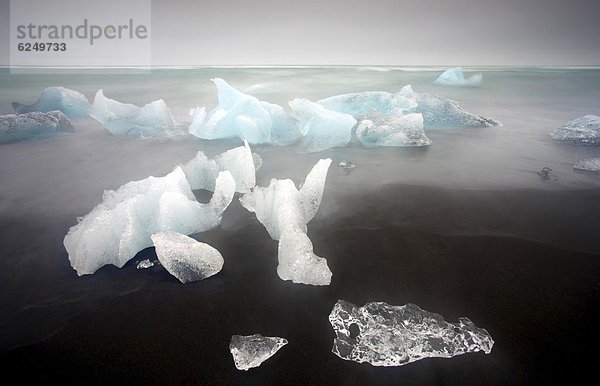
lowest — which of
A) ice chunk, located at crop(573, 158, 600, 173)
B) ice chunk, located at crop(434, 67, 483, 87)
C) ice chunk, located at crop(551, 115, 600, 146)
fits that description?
ice chunk, located at crop(573, 158, 600, 173)

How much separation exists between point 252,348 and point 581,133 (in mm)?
7090

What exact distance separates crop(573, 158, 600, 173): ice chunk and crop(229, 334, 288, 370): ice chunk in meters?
4.91

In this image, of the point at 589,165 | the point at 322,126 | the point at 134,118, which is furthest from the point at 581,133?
the point at 134,118

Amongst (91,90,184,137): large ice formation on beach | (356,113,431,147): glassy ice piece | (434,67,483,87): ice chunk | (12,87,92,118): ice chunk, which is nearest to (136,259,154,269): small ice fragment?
(356,113,431,147): glassy ice piece

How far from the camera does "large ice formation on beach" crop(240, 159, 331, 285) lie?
7.00ft

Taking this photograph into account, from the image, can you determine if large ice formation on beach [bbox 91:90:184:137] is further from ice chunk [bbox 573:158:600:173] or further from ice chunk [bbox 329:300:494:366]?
ice chunk [bbox 573:158:600:173]

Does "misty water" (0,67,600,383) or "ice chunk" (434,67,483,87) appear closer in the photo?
"misty water" (0,67,600,383)

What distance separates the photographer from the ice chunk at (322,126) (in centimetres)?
551

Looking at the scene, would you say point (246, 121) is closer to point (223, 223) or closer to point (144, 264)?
point (223, 223)

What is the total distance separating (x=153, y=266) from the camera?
232cm

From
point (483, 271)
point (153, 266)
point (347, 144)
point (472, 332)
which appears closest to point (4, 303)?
point (153, 266)

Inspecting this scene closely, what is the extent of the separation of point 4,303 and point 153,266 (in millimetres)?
886

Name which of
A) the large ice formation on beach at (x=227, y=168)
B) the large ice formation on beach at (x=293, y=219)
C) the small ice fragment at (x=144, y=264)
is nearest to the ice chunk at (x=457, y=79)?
the large ice formation on beach at (x=227, y=168)

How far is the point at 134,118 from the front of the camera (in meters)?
6.80
